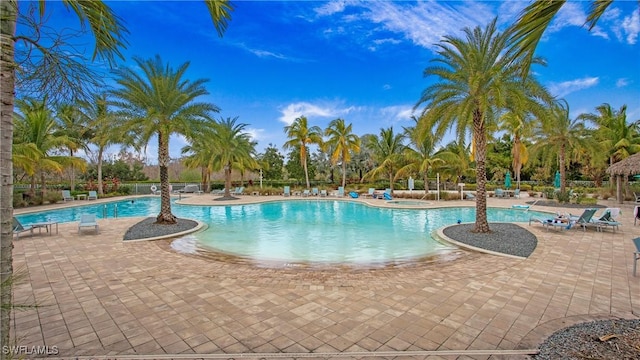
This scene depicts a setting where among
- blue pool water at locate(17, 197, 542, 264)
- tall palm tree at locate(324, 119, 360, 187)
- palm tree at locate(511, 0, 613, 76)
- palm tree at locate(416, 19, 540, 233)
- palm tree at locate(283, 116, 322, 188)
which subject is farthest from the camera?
palm tree at locate(283, 116, 322, 188)

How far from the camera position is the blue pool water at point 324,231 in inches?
338

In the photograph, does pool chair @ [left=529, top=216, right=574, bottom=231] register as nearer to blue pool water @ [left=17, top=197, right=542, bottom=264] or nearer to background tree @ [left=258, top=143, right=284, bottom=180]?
blue pool water @ [left=17, top=197, right=542, bottom=264]

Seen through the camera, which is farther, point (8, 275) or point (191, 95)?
point (191, 95)

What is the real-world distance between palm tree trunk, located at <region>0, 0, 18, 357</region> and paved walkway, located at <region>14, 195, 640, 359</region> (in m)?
1.60

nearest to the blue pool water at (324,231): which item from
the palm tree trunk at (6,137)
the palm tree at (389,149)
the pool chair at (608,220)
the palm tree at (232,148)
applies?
the pool chair at (608,220)

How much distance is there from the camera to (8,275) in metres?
2.08

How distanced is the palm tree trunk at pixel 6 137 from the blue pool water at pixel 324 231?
19.2 ft

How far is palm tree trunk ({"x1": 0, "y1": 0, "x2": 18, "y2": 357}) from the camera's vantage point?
2041 mm

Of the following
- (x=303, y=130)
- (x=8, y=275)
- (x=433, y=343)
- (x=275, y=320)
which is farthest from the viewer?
(x=303, y=130)

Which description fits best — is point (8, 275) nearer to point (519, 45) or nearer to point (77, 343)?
point (77, 343)

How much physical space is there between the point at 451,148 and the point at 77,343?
25.1 metres

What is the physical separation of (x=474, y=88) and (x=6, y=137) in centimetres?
1009

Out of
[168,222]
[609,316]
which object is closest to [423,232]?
[609,316]

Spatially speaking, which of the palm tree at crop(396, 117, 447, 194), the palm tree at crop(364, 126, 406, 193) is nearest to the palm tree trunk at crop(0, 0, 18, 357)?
the palm tree at crop(396, 117, 447, 194)
